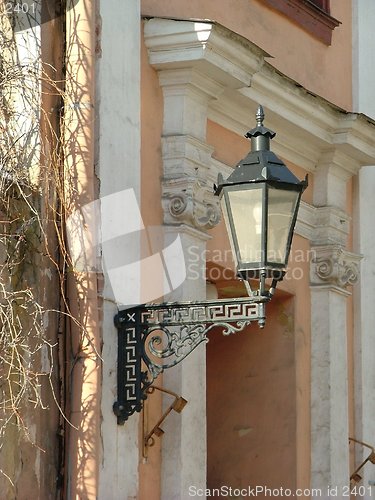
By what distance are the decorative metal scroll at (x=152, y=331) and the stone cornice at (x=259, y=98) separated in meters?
1.49

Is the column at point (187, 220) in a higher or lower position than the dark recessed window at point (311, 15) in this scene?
lower

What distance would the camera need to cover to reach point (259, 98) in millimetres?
9969

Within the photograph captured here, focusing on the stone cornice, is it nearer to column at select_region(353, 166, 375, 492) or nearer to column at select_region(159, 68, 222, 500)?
column at select_region(159, 68, 222, 500)

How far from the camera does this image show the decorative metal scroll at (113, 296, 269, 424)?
835 cm

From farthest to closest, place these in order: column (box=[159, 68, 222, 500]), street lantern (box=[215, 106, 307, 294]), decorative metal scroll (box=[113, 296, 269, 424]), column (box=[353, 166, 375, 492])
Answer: column (box=[353, 166, 375, 492]), column (box=[159, 68, 222, 500]), decorative metal scroll (box=[113, 296, 269, 424]), street lantern (box=[215, 106, 307, 294])

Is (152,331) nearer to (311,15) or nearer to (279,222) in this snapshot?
(279,222)

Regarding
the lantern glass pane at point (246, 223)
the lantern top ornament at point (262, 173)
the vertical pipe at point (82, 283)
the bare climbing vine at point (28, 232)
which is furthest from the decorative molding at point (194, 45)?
the lantern glass pane at point (246, 223)

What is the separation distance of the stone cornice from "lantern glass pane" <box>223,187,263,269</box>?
4.56 ft

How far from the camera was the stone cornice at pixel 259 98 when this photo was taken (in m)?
9.20

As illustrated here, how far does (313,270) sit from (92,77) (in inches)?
102

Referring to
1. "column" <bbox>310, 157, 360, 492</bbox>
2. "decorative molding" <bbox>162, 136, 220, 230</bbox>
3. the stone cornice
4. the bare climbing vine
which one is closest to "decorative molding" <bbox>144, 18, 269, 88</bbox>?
the stone cornice

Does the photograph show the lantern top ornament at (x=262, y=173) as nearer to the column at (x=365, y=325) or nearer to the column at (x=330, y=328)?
the column at (x=330, y=328)

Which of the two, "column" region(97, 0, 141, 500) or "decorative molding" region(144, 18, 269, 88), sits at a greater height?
"decorative molding" region(144, 18, 269, 88)

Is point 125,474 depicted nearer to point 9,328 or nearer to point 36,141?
point 9,328
